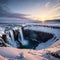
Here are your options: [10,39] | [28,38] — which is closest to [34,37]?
[28,38]

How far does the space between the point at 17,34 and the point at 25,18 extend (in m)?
1.25

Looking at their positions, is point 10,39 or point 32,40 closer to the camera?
point 32,40

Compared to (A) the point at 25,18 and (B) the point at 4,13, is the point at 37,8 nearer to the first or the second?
(A) the point at 25,18

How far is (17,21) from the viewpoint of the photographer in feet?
12.2

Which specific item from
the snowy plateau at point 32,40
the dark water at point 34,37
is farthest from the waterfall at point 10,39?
the dark water at point 34,37

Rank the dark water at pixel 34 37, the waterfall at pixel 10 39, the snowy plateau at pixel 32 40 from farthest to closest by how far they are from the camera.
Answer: the waterfall at pixel 10 39 < the dark water at pixel 34 37 < the snowy plateau at pixel 32 40

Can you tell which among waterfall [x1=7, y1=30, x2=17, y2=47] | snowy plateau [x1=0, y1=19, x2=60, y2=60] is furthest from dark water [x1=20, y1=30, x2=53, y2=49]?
waterfall [x1=7, y1=30, x2=17, y2=47]

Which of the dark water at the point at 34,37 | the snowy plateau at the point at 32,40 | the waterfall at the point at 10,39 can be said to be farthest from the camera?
the waterfall at the point at 10,39

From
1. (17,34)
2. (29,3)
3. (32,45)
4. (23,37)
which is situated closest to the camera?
(29,3)

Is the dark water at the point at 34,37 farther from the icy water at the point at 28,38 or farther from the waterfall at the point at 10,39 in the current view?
the waterfall at the point at 10,39

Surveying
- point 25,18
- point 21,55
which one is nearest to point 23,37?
point 25,18

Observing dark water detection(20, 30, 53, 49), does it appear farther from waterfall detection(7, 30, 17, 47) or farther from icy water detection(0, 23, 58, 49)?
waterfall detection(7, 30, 17, 47)

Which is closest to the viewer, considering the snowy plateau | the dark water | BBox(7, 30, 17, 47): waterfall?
the snowy plateau

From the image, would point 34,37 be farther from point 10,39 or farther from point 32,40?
point 10,39
